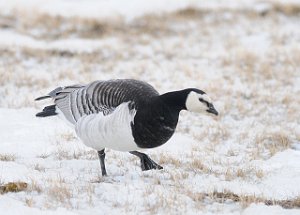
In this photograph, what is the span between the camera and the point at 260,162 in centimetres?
866

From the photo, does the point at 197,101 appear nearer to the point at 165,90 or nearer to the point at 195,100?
the point at 195,100

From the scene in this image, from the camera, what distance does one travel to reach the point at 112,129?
22.7 ft

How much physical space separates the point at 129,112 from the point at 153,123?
0.36 m

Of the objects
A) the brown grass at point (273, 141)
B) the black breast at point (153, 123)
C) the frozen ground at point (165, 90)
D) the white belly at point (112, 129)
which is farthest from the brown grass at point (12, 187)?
the brown grass at point (273, 141)

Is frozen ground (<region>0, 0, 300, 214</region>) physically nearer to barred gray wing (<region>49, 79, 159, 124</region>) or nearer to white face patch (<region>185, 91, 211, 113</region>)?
barred gray wing (<region>49, 79, 159, 124</region>)

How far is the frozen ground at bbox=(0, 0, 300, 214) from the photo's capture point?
21.8 feet

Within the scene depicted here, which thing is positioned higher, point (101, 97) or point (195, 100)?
point (101, 97)

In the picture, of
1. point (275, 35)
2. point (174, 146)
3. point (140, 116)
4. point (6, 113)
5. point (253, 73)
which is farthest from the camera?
point (275, 35)

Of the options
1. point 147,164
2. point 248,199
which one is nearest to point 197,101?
point 248,199

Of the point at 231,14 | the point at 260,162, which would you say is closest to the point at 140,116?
the point at 260,162

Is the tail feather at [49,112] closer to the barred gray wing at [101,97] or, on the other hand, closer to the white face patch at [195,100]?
the barred gray wing at [101,97]

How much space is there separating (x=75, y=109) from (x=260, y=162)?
2.84 metres

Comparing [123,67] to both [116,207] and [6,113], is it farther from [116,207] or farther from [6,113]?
[116,207]

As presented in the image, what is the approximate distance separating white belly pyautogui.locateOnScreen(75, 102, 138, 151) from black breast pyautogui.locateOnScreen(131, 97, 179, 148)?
0.10m
